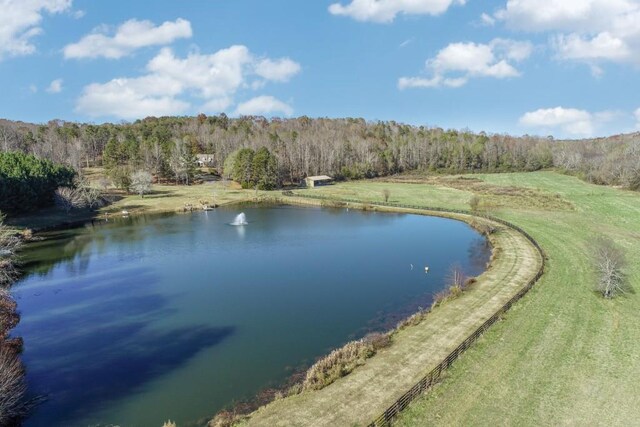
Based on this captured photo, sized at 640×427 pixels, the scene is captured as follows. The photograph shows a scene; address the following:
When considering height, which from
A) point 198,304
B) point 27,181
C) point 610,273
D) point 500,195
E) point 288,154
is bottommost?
point 198,304

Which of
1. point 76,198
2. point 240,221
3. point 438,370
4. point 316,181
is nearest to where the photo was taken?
point 438,370

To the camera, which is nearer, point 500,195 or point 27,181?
point 27,181

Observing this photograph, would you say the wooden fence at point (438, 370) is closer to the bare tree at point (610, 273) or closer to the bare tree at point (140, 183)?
the bare tree at point (610, 273)

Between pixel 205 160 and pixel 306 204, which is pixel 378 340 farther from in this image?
pixel 205 160

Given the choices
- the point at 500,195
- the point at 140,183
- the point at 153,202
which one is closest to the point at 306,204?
the point at 153,202

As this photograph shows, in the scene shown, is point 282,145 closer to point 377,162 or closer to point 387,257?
point 377,162

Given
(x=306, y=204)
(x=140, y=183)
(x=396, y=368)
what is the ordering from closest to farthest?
(x=396, y=368), (x=306, y=204), (x=140, y=183)

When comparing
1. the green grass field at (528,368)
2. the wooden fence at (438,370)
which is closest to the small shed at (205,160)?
the green grass field at (528,368)

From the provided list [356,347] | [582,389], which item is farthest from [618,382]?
[356,347]
